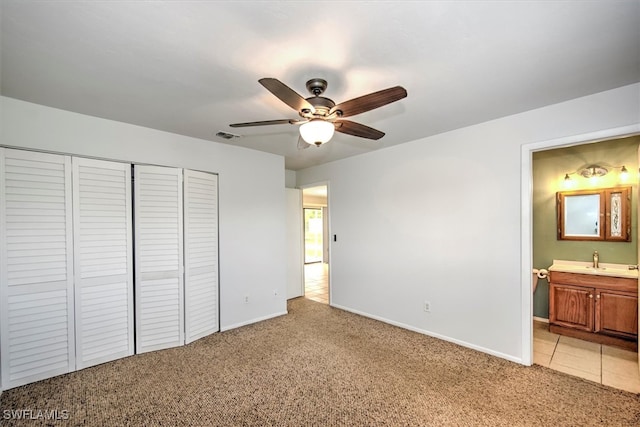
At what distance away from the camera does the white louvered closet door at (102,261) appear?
2.74 meters

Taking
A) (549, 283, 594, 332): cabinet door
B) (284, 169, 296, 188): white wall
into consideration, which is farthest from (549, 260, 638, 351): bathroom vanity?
(284, 169, 296, 188): white wall

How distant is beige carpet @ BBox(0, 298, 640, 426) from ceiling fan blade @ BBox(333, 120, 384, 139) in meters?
2.11

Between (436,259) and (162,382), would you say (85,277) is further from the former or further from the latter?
(436,259)

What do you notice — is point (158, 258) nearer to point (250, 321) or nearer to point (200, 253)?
point (200, 253)

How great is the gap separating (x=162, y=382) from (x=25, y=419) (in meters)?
0.87

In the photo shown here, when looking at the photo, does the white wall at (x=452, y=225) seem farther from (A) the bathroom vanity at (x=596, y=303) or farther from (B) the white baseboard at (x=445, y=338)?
(A) the bathroom vanity at (x=596, y=303)

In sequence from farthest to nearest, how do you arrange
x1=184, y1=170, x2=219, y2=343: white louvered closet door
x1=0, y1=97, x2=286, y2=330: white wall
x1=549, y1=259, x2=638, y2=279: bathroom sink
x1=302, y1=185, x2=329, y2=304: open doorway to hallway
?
1. x1=302, y1=185, x2=329, y2=304: open doorway to hallway
2. x1=184, y1=170, x2=219, y2=343: white louvered closet door
3. x1=549, y1=259, x2=638, y2=279: bathroom sink
4. x1=0, y1=97, x2=286, y2=330: white wall

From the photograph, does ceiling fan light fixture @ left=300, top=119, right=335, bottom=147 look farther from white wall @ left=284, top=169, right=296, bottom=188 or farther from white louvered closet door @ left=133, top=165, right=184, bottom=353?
white wall @ left=284, top=169, right=296, bottom=188

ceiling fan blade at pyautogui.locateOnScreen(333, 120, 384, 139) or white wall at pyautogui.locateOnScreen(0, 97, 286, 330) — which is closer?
ceiling fan blade at pyautogui.locateOnScreen(333, 120, 384, 139)

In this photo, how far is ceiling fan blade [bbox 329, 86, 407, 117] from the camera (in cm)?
163

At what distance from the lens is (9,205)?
2.41 m

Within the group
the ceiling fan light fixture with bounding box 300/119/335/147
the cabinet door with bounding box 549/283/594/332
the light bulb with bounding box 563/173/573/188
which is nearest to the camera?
the ceiling fan light fixture with bounding box 300/119/335/147

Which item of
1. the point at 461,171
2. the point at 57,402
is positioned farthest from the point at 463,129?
the point at 57,402

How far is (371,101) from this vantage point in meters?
1.75
